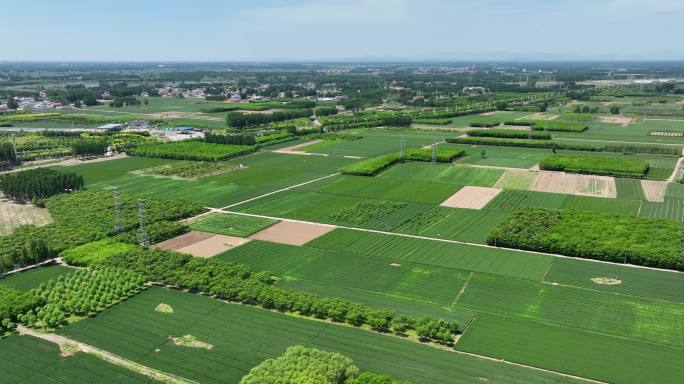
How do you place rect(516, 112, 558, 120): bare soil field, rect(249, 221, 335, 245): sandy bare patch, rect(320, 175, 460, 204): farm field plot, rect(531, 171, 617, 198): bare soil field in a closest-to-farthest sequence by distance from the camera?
1. rect(249, 221, 335, 245): sandy bare patch
2. rect(320, 175, 460, 204): farm field plot
3. rect(531, 171, 617, 198): bare soil field
4. rect(516, 112, 558, 120): bare soil field

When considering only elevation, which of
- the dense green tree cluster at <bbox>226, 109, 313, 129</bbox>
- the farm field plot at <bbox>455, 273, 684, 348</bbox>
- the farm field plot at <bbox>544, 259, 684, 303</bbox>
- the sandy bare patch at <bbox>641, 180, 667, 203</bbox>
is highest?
the dense green tree cluster at <bbox>226, 109, 313, 129</bbox>

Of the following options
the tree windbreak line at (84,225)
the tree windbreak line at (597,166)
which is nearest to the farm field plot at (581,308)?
the tree windbreak line at (84,225)

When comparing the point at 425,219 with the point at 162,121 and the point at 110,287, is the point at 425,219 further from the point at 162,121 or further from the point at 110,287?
the point at 162,121

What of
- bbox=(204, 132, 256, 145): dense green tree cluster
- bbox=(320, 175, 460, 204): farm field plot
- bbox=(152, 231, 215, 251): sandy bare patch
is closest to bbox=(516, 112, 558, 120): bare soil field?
bbox=(204, 132, 256, 145): dense green tree cluster

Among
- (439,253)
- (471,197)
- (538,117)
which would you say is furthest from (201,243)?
(538,117)

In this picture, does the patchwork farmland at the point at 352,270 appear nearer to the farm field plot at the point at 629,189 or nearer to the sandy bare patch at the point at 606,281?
the sandy bare patch at the point at 606,281

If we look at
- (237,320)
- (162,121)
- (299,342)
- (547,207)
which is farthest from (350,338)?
(162,121)

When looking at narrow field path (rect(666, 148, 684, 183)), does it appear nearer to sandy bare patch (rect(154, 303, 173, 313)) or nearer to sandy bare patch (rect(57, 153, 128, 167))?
sandy bare patch (rect(154, 303, 173, 313))
